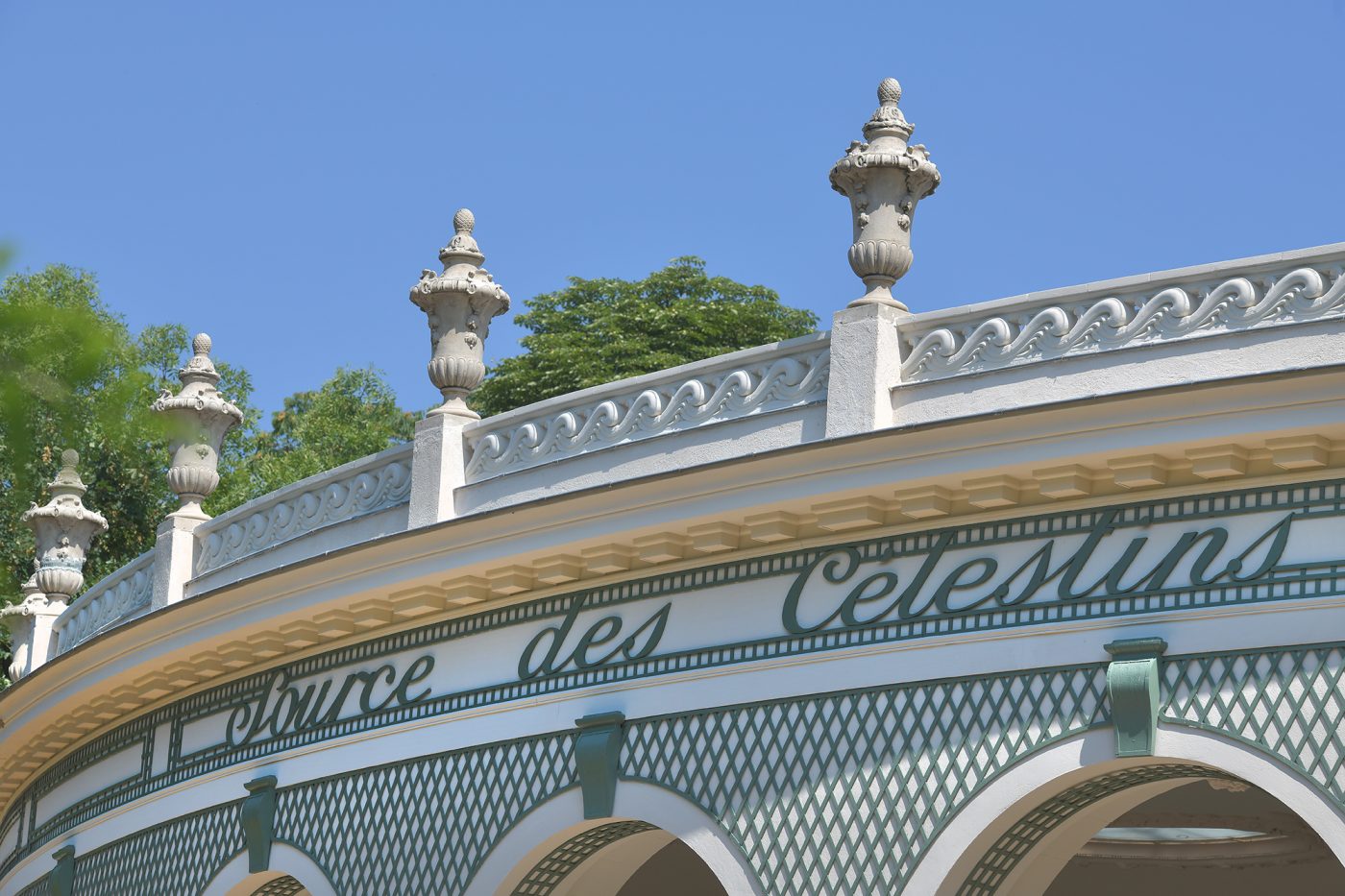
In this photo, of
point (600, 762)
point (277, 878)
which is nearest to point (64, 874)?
point (277, 878)

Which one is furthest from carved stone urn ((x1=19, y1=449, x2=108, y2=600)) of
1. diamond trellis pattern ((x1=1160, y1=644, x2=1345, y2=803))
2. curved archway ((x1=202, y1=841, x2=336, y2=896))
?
diamond trellis pattern ((x1=1160, y1=644, x2=1345, y2=803))

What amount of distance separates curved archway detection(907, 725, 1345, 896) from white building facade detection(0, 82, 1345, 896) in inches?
0.9

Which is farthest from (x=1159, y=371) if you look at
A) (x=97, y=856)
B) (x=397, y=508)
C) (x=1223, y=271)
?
(x=97, y=856)

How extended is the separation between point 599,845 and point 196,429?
6401 millimetres

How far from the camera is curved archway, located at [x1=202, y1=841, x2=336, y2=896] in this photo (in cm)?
1775

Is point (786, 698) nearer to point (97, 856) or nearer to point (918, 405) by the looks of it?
point (918, 405)

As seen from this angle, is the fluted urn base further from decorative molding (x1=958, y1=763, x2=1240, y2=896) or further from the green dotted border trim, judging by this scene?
decorative molding (x1=958, y1=763, x2=1240, y2=896)

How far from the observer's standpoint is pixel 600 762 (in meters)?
15.6

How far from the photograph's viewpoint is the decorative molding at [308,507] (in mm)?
17734

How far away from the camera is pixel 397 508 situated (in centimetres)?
1744

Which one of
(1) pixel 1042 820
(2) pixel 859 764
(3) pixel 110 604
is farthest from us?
(3) pixel 110 604

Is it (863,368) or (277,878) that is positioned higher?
(863,368)

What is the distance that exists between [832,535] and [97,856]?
936cm

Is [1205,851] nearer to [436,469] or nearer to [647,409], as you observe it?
[647,409]
